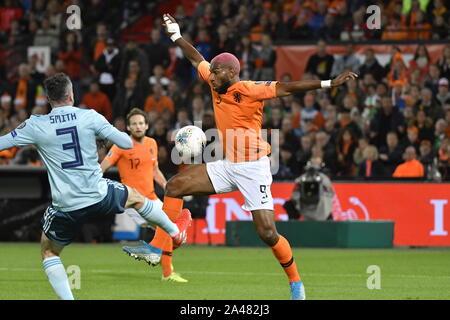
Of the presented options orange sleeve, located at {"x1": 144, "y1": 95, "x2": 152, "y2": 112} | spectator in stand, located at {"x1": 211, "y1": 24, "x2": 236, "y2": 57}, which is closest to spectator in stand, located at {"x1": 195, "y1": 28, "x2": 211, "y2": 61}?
spectator in stand, located at {"x1": 211, "y1": 24, "x2": 236, "y2": 57}

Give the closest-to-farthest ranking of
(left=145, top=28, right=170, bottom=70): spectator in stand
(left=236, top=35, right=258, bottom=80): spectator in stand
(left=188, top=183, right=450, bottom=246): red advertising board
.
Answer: (left=188, top=183, right=450, bottom=246): red advertising board
(left=236, top=35, right=258, bottom=80): spectator in stand
(left=145, top=28, right=170, bottom=70): spectator in stand

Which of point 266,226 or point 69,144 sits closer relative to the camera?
point 69,144

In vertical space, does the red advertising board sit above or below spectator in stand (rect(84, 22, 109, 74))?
below

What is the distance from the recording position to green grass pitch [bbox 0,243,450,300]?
39.6 ft

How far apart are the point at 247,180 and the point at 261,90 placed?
96 cm

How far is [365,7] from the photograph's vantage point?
84.0 ft

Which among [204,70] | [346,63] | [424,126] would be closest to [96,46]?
[346,63]

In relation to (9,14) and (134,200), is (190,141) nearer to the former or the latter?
(134,200)

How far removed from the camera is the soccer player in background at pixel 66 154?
999 centimetres

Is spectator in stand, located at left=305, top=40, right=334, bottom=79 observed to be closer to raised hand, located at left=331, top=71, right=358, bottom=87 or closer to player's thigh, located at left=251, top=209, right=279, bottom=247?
player's thigh, located at left=251, top=209, right=279, bottom=247

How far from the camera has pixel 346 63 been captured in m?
24.5

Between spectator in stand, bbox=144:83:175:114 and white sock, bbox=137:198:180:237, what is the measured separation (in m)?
14.4

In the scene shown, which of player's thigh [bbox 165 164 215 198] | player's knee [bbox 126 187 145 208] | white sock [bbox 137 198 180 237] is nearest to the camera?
player's knee [bbox 126 187 145 208]

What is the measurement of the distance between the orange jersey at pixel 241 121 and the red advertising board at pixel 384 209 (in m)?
9.83
